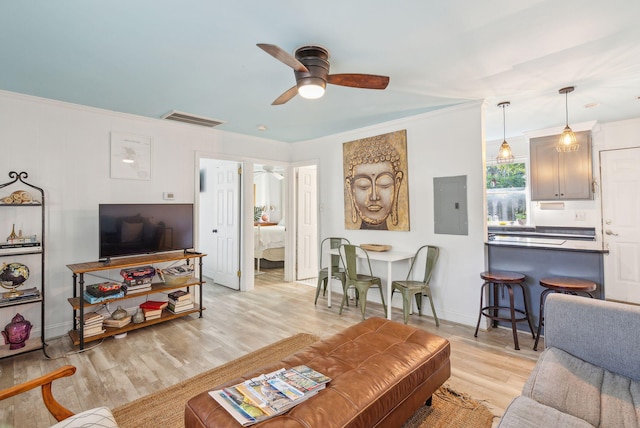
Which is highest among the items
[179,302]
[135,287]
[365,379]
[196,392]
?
[135,287]

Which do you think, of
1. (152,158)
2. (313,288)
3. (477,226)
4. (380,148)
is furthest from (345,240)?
(152,158)

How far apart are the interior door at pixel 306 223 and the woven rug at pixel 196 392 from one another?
3.19 metres

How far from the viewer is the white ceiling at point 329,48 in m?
1.81

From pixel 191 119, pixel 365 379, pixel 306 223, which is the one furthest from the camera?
pixel 306 223

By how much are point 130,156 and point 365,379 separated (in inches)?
144

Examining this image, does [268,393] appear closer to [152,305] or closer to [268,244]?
[152,305]

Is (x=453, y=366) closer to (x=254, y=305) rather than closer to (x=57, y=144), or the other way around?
(x=254, y=305)

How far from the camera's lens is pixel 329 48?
2.22 metres

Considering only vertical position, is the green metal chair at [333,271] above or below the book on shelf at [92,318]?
above

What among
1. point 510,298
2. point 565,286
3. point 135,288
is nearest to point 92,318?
point 135,288

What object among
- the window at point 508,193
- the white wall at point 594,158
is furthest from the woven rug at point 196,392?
the window at point 508,193

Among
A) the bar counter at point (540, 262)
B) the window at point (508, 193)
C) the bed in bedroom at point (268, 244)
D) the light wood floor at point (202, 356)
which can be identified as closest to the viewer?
the light wood floor at point (202, 356)

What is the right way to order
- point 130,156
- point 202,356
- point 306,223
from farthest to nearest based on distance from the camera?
1. point 306,223
2. point 130,156
3. point 202,356

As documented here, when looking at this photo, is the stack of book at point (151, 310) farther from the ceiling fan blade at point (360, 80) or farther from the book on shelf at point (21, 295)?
the ceiling fan blade at point (360, 80)
